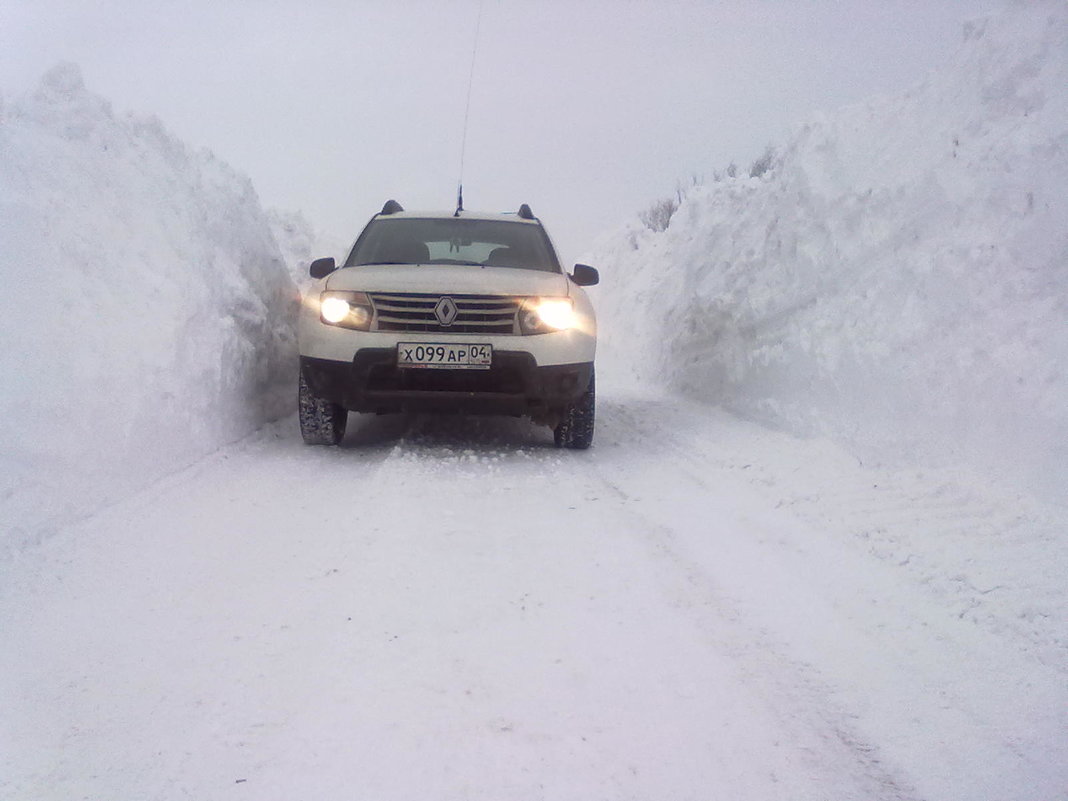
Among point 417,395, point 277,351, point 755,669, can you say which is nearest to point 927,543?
point 755,669

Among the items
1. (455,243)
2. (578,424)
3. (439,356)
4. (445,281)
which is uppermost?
(455,243)

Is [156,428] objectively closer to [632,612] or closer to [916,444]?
[632,612]

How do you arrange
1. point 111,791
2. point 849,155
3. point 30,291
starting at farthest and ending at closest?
point 849,155
point 30,291
point 111,791

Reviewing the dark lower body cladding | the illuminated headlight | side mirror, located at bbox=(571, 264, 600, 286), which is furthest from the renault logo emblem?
side mirror, located at bbox=(571, 264, 600, 286)

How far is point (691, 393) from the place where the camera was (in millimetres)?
7953

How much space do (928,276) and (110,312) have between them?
178 inches

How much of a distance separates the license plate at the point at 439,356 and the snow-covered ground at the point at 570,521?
0.60 metres

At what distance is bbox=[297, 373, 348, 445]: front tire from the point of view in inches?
208

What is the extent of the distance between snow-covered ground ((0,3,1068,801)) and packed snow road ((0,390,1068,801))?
0.04 feet

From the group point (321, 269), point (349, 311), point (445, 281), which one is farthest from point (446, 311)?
point (321, 269)

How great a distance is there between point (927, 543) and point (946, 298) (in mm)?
1715

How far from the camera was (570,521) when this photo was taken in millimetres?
3830

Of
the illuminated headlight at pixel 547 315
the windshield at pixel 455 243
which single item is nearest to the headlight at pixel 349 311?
the windshield at pixel 455 243

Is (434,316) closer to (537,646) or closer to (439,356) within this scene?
(439,356)
